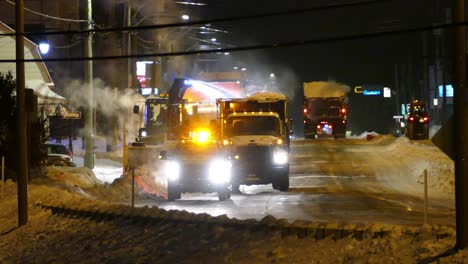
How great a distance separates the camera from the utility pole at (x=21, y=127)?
18.0 m

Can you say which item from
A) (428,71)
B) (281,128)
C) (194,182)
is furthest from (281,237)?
(428,71)

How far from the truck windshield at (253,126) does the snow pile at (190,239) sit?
8427 millimetres

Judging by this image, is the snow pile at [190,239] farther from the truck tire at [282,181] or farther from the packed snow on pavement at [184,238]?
the truck tire at [282,181]

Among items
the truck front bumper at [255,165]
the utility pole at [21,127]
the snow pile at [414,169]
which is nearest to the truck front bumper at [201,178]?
the truck front bumper at [255,165]

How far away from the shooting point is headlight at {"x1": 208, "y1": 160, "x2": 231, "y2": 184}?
23906 mm

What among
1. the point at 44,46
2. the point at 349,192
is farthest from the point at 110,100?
the point at 349,192

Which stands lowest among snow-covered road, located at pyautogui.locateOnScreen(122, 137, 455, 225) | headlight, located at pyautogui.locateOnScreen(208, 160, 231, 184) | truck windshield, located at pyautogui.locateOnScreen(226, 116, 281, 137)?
snow-covered road, located at pyautogui.locateOnScreen(122, 137, 455, 225)

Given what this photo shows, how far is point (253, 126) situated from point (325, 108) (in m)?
26.9

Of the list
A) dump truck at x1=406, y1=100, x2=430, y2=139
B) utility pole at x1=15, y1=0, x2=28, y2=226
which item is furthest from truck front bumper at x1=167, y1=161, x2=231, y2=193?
dump truck at x1=406, y1=100, x2=430, y2=139

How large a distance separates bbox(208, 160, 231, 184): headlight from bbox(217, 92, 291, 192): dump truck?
2.27 feet

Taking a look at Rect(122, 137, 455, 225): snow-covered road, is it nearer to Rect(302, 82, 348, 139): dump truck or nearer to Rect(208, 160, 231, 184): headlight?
Rect(208, 160, 231, 184): headlight

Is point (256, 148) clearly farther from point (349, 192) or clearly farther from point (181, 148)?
point (349, 192)

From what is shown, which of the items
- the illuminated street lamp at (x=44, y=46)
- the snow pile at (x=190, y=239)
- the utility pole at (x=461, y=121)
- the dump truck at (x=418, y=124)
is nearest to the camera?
the utility pole at (x=461, y=121)

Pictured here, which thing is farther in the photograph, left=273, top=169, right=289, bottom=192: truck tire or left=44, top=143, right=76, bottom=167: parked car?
left=44, top=143, right=76, bottom=167: parked car
